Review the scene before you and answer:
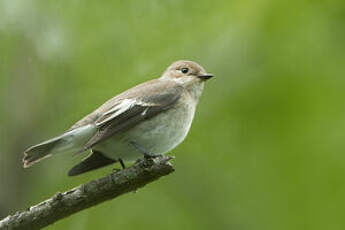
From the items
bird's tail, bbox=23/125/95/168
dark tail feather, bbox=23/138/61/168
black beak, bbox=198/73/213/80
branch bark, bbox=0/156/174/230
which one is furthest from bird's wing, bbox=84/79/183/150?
branch bark, bbox=0/156/174/230

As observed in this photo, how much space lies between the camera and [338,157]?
5.53 metres

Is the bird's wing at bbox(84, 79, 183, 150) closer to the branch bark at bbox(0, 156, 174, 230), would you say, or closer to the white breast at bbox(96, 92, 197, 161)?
the white breast at bbox(96, 92, 197, 161)

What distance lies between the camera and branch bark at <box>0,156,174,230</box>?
157 inches

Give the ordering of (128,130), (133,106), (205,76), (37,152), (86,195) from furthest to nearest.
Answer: (205,76) < (133,106) < (128,130) < (37,152) < (86,195)

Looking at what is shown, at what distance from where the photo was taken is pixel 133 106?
5684 millimetres

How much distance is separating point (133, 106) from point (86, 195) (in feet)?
5.56

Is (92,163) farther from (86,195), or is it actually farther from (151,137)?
(86,195)

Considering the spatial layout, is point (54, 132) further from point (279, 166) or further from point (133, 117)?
point (279, 166)

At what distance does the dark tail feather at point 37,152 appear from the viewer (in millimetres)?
5234

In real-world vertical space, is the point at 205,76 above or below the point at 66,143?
above

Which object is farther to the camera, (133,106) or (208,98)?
(208,98)

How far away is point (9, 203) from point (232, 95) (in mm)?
2566

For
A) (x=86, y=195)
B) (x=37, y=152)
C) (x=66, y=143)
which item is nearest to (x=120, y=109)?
(x=66, y=143)

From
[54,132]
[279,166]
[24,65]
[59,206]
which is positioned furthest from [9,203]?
[279,166]
